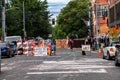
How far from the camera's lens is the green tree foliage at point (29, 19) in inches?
3610

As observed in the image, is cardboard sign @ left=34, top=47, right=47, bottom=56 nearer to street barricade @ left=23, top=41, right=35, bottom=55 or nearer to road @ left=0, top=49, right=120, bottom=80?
street barricade @ left=23, top=41, right=35, bottom=55

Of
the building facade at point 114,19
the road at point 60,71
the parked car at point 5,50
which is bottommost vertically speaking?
Result: the road at point 60,71

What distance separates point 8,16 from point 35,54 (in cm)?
4678

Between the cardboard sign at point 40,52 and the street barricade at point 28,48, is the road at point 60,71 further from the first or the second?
the street barricade at point 28,48

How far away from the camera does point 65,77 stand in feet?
63.2

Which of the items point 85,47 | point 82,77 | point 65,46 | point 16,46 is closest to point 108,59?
point 85,47

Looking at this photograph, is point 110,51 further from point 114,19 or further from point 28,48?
point 114,19

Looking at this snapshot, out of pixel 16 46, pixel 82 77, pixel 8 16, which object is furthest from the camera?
pixel 8 16

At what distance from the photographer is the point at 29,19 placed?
308 feet

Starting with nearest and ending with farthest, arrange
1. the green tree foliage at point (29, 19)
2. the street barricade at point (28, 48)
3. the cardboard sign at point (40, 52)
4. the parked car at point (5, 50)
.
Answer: the parked car at point (5, 50) < the cardboard sign at point (40, 52) < the street barricade at point (28, 48) < the green tree foliage at point (29, 19)

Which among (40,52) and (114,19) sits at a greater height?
(114,19)

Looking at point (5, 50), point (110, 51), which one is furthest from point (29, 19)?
point (110, 51)

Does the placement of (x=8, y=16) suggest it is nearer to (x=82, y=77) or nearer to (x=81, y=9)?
(x=81, y=9)

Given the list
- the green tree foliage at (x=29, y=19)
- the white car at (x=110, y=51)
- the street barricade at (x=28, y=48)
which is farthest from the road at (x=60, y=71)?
the green tree foliage at (x=29, y=19)
